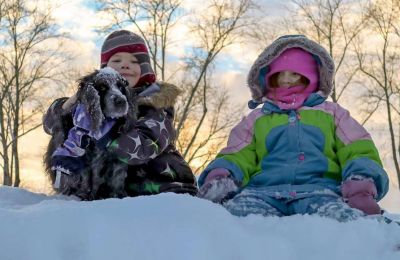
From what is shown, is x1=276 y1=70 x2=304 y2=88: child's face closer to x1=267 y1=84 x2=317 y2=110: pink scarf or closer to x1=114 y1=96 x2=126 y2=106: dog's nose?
x1=267 y1=84 x2=317 y2=110: pink scarf

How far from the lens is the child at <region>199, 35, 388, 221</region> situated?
9.82 feet

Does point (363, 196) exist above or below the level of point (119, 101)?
below

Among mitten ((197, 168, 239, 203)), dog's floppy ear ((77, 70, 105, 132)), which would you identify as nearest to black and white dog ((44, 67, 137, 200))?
dog's floppy ear ((77, 70, 105, 132))

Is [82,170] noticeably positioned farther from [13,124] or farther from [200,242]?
[13,124]

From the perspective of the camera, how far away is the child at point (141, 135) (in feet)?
10.8

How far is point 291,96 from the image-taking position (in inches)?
139

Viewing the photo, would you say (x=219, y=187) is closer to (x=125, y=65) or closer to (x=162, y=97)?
(x=162, y=97)

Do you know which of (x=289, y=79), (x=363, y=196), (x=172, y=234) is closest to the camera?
(x=172, y=234)

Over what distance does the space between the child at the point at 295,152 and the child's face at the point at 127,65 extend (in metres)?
0.74

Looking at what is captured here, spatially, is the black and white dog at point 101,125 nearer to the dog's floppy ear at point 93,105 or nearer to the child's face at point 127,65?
the dog's floppy ear at point 93,105

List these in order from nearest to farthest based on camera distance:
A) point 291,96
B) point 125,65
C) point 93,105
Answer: point 93,105 < point 291,96 < point 125,65

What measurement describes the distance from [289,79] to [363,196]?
1026 mm

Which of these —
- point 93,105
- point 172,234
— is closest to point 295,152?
point 93,105

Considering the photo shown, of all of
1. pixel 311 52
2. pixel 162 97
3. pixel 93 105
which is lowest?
pixel 93 105
